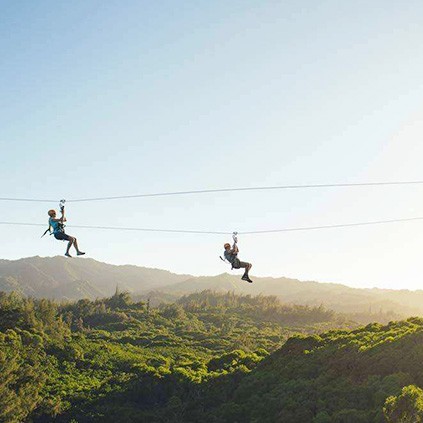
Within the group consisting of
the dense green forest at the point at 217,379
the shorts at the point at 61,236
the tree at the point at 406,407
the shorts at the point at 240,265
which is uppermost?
the shorts at the point at 61,236

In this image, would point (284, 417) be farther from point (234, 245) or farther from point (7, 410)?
point (7, 410)

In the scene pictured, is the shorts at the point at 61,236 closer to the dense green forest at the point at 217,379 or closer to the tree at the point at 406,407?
the dense green forest at the point at 217,379

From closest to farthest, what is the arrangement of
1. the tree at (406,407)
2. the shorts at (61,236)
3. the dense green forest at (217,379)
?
the tree at (406,407), the shorts at (61,236), the dense green forest at (217,379)

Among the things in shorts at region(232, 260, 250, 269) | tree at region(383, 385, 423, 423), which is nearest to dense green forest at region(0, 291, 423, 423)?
tree at region(383, 385, 423, 423)

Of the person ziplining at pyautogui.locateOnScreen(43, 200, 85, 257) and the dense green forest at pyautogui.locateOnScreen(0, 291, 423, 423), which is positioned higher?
the person ziplining at pyautogui.locateOnScreen(43, 200, 85, 257)

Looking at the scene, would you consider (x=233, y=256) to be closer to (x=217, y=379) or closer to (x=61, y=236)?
(x=61, y=236)

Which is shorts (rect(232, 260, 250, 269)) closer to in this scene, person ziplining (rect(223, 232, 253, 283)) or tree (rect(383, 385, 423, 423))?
person ziplining (rect(223, 232, 253, 283))

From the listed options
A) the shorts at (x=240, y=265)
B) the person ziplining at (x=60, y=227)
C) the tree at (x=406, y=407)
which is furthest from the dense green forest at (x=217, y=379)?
the person ziplining at (x=60, y=227)

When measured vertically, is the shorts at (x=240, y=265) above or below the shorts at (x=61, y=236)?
below

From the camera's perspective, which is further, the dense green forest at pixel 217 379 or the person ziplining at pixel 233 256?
the dense green forest at pixel 217 379

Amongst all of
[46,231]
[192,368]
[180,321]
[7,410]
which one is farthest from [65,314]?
[46,231]

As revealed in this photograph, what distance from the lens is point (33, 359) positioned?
150 feet

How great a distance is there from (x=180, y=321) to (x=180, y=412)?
79.3 m

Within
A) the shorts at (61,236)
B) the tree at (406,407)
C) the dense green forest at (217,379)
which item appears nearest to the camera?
the tree at (406,407)
